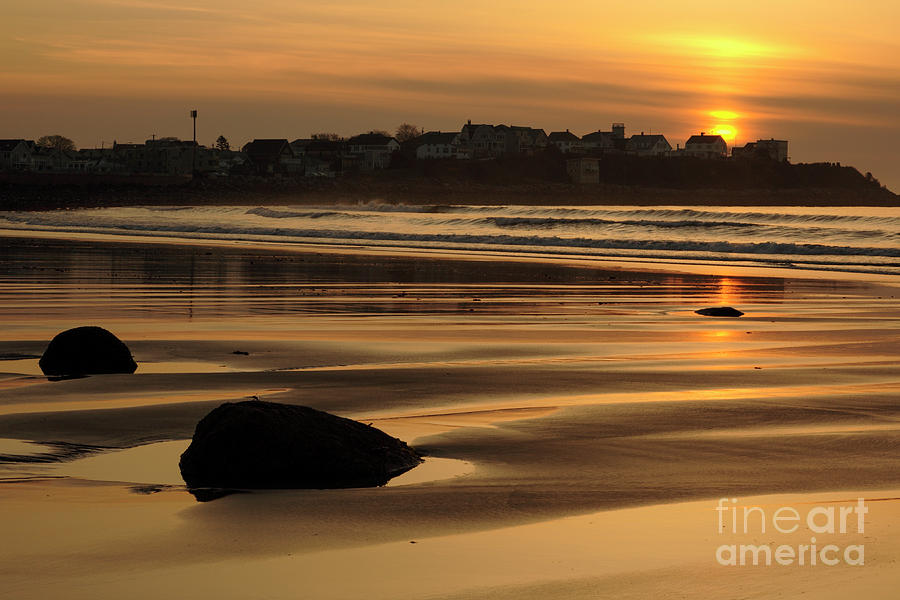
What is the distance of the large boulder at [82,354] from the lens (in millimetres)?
10766

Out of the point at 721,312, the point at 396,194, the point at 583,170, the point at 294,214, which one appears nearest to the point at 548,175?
the point at 583,170

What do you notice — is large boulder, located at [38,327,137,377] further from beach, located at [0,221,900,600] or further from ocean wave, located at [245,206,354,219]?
ocean wave, located at [245,206,354,219]

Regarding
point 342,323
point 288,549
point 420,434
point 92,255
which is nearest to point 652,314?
point 342,323

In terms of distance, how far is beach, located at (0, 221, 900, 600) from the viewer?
5121 mm

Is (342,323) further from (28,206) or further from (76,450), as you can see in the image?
(28,206)

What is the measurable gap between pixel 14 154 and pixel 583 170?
92059 millimetres

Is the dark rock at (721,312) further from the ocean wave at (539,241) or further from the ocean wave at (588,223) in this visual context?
the ocean wave at (588,223)

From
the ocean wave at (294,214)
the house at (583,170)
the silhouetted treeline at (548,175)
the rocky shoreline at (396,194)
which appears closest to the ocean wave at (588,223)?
the ocean wave at (294,214)

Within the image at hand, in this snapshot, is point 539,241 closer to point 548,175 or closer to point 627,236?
point 627,236

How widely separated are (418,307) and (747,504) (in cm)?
1214

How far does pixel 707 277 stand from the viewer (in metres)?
26.9

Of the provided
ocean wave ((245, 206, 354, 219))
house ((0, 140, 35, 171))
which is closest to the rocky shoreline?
ocean wave ((245, 206, 354, 219))

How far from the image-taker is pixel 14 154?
19638cm

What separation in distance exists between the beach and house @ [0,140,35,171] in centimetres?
18892
